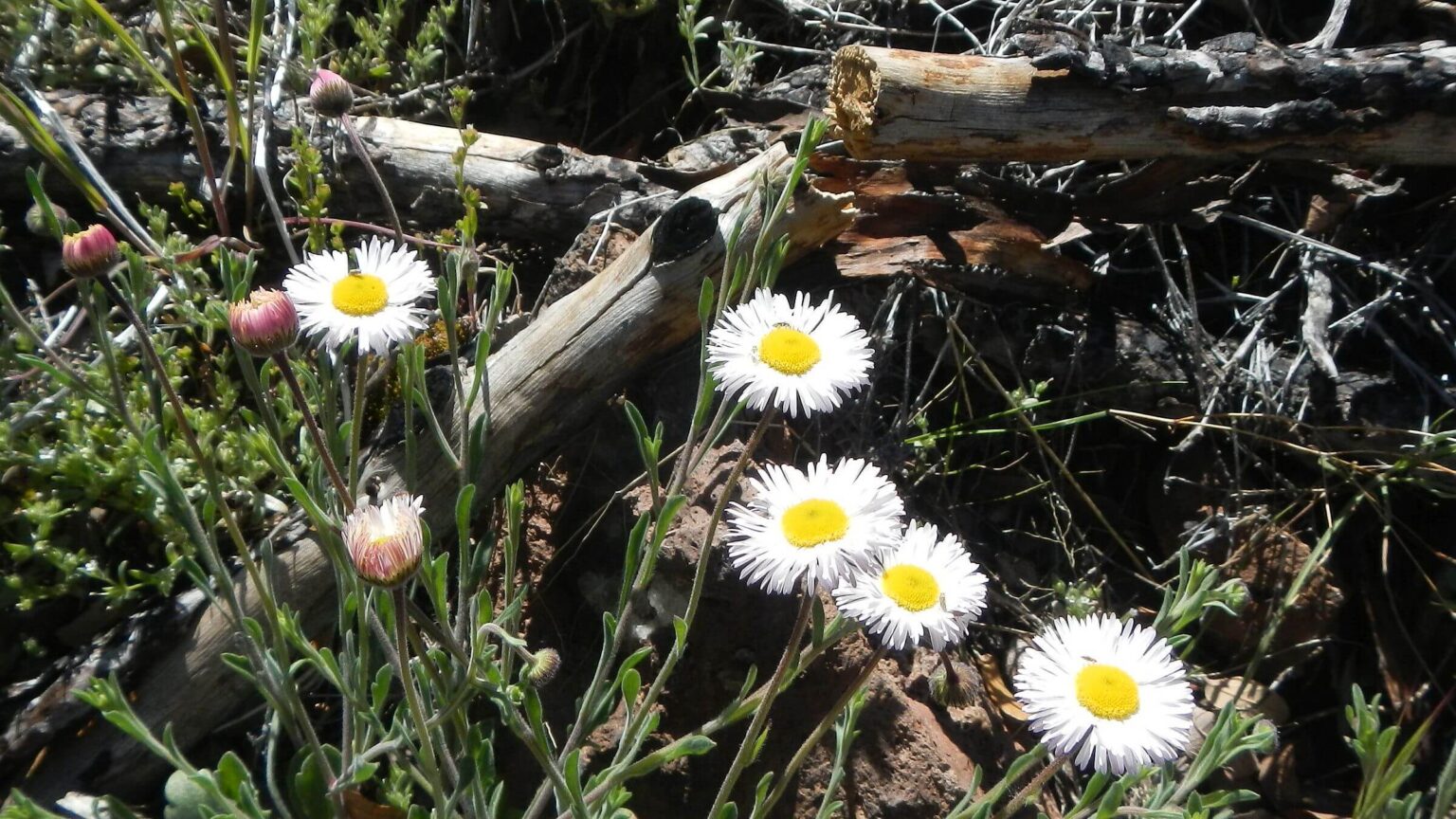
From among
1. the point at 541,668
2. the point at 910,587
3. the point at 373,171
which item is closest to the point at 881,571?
the point at 910,587

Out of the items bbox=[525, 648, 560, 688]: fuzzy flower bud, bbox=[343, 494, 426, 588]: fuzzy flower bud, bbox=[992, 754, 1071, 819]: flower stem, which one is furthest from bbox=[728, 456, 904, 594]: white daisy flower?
bbox=[343, 494, 426, 588]: fuzzy flower bud

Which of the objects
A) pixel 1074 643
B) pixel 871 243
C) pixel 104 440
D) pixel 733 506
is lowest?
pixel 104 440

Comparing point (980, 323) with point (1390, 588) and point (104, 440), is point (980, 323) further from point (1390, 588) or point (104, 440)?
point (104, 440)

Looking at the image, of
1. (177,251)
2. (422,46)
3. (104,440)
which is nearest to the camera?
(104,440)

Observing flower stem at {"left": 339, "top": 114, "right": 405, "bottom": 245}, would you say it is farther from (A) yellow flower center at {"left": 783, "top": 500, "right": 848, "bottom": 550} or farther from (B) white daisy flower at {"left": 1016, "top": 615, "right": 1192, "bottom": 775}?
(B) white daisy flower at {"left": 1016, "top": 615, "right": 1192, "bottom": 775}

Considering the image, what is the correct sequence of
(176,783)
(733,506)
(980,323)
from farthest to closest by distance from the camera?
(980,323) < (176,783) < (733,506)

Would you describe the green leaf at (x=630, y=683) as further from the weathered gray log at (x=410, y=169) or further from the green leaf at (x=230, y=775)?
the weathered gray log at (x=410, y=169)

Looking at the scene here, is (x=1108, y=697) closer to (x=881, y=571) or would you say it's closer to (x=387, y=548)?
(x=881, y=571)

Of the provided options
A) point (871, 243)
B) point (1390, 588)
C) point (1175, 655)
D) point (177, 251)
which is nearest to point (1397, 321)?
point (1390, 588)
